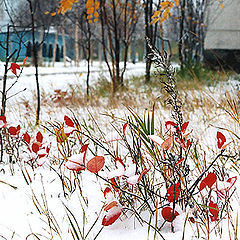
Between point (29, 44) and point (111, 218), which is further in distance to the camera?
point (29, 44)

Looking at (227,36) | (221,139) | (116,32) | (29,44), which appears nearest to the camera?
(221,139)

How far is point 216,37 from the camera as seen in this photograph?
6.84 m

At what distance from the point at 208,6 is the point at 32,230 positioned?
9.38 metres

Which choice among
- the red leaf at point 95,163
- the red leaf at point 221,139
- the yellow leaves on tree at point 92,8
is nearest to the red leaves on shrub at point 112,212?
the red leaf at point 95,163

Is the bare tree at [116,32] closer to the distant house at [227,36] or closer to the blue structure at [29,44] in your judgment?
the blue structure at [29,44]

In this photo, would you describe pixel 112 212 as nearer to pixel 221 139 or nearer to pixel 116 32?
pixel 221 139

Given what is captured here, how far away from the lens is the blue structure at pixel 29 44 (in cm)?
206

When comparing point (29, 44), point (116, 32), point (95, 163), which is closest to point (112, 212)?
point (95, 163)

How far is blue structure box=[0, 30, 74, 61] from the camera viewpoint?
206 centimetres

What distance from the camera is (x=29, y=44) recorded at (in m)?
2.51

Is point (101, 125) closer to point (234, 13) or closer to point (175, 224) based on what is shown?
point (175, 224)

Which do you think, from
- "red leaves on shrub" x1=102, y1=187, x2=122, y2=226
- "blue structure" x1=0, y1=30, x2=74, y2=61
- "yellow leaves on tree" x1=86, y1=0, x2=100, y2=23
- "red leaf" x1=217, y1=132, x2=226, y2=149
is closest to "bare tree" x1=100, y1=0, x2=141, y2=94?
"yellow leaves on tree" x1=86, y1=0, x2=100, y2=23

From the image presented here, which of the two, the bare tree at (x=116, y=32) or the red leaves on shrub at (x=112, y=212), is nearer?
the red leaves on shrub at (x=112, y=212)

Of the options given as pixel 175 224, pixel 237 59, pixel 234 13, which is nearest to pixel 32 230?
pixel 175 224
